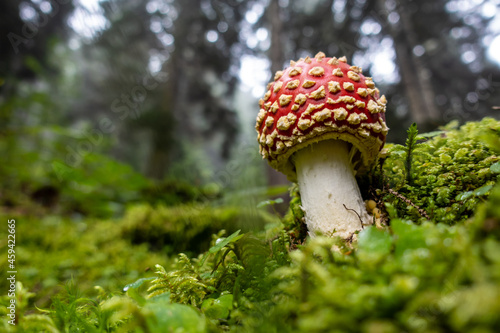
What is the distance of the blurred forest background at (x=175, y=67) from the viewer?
502 cm

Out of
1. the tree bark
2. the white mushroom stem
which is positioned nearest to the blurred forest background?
the tree bark

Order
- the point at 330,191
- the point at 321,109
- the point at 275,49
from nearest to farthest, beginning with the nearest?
the point at 321,109, the point at 330,191, the point at 275,49

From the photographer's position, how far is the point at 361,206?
4.38 ft

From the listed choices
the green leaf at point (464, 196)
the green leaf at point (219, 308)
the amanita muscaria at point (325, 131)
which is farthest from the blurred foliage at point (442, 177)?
the green leaf at point (219, 308)

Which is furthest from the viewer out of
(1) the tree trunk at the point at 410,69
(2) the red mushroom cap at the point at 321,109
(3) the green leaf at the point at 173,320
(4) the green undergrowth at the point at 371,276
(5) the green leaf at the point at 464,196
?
(1) the tree trunk at the point at 410,69

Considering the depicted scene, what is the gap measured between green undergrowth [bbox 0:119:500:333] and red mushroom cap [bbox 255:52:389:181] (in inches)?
8.5

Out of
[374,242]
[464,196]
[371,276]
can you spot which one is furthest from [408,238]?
[464,196]

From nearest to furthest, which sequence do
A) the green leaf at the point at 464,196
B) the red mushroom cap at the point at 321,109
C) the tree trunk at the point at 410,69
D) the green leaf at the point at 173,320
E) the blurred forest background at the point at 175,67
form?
the green leaf at the point at 173,320, the green leaf at the point at 464,196, the red mushroom cap at the point at 321,109, the blurred forest background at the point at 175,67, the tree trunk at the point at 410,69

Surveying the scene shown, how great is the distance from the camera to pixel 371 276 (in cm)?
57

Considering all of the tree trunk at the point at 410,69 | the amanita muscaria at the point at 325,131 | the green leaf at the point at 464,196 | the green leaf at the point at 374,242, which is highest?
the tree trunk at the point at 410,69

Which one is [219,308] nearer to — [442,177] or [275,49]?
[442,177]

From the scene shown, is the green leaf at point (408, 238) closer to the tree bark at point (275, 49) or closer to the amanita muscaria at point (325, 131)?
the amanita muscaria at point (325, 131)

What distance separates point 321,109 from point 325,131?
0.10 m

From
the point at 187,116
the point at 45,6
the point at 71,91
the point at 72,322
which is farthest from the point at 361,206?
the point at 71,91
